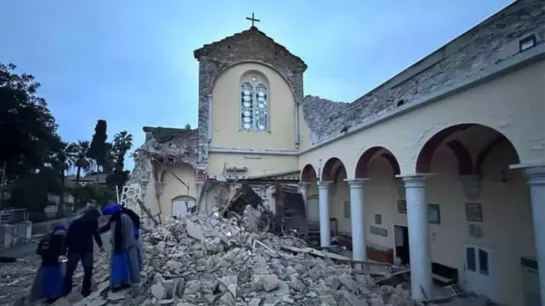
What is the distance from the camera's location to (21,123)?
1652cm

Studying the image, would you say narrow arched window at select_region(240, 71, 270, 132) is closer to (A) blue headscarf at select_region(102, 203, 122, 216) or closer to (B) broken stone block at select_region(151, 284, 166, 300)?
(A) blue headscarf at select_region(102, 203, 122, 216)

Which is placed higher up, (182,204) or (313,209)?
(182,204)

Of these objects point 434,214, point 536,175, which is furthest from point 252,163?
point 536,175

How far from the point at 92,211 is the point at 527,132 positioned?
24.2 ft

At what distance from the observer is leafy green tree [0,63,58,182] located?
53.1 ft

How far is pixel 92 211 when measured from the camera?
6.41 meters

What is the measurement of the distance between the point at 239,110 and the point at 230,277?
9.96 meters

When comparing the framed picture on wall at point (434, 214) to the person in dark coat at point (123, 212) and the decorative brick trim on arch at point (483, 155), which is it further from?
the person in dark coat at point (123, 212)

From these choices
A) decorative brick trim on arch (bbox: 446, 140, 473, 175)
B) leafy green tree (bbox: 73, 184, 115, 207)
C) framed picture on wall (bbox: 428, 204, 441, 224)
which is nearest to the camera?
decorative brick trim on arch (bbox: 446, 140, 473, 175)

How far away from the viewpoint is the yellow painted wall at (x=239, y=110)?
15.3m

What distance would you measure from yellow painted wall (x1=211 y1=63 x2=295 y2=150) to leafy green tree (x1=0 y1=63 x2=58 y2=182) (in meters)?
9.85

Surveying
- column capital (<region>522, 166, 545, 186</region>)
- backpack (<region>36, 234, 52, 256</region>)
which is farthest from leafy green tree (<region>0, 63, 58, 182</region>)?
column capital (<region>522, 166, 545, 186</region>)

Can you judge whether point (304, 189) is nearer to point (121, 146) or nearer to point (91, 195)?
point (91, 195)

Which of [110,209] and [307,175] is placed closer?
[110,209]
